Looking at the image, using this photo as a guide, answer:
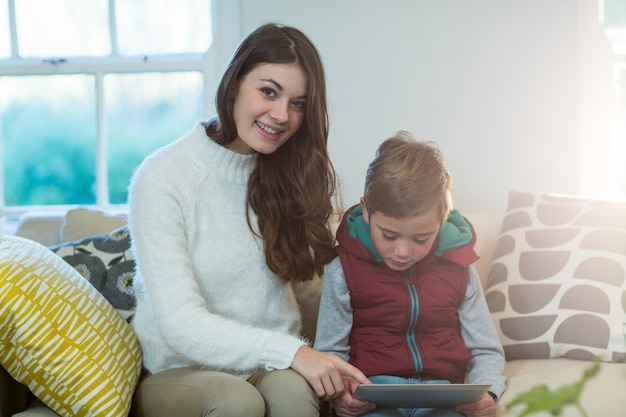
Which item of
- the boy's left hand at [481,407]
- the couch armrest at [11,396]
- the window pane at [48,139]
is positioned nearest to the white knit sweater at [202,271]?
the couch armrest at [11,396]

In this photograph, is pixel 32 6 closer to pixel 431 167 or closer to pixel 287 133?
pixel 287 133

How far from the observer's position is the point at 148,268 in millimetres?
1527

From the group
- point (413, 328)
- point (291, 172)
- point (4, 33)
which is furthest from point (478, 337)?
point (4, 33)

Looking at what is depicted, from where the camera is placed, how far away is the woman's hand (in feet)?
4.76

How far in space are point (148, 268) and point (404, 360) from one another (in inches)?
23.6

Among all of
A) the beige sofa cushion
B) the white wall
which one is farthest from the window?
the beige sofa cushion

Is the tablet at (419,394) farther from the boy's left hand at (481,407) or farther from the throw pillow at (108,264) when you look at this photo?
the throw pillow at (108,264)

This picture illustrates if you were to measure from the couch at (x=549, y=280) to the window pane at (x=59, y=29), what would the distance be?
3.08ft

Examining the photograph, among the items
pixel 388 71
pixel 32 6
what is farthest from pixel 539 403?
pixel 32 6

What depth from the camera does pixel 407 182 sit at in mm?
1612

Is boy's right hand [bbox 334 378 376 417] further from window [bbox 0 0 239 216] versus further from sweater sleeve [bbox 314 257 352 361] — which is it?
window [bbox 0 0 239 216]

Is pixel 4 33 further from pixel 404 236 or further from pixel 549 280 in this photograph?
pixel 549 280

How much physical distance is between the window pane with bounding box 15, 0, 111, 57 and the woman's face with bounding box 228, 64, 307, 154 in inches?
55.4

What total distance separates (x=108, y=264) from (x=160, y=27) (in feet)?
4.00
